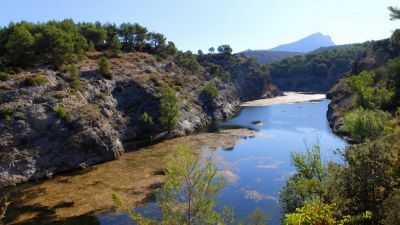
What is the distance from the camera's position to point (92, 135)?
8338 cm

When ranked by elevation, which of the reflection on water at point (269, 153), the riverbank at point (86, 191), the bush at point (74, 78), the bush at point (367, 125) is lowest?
the reflection on water at point (269, 153)

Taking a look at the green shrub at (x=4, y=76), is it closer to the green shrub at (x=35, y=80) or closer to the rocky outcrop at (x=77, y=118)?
the rocky outcrop at (x=77, y=118)

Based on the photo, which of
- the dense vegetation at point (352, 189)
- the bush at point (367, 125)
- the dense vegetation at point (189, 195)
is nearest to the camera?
the dense vegetation at point (352, 189)

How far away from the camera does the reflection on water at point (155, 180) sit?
54.6 meters

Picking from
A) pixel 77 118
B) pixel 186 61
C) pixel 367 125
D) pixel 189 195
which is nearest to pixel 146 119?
pixel 77 118

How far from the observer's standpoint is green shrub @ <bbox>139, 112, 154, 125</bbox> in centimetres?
10484

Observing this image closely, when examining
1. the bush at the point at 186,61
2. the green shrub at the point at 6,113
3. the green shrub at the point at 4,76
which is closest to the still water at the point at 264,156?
the green shrub at the point at 6,113

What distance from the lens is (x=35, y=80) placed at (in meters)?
88.0

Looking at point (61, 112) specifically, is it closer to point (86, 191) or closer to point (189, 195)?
point (86, 191)

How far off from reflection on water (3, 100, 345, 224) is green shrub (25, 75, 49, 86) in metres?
26.1

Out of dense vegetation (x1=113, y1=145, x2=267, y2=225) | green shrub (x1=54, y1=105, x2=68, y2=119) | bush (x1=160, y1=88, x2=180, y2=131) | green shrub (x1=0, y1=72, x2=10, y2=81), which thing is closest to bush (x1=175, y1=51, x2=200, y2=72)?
bush (x1=160, y1=88, x2=180, y2=131)

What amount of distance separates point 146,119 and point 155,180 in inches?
1566

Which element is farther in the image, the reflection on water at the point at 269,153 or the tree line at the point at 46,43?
the tree line at the point at 46,43

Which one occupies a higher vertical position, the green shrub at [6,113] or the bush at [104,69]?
the bush at [104,69]
